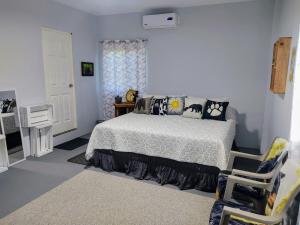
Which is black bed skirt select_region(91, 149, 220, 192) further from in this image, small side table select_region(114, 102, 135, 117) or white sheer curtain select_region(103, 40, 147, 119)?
white sheer curtain select_region(103, 40, 147, 119)

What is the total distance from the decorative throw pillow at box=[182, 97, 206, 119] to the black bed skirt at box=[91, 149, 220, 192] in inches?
45.5

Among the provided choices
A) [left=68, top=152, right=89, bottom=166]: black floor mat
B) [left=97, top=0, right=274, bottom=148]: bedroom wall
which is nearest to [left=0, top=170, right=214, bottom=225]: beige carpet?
[left=68, top=152, right=89, bottom=166]: black floor mat

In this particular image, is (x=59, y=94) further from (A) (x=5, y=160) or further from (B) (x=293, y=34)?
(B) (x=293, y=34)

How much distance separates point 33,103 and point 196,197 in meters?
2.96

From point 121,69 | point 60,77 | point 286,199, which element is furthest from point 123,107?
point 286,199

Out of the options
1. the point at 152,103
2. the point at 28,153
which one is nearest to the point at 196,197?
the point at 152,103

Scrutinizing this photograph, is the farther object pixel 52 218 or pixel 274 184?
pixel 52 218

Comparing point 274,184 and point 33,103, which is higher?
point 33,103

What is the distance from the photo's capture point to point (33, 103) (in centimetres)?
372

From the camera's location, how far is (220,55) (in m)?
4.17

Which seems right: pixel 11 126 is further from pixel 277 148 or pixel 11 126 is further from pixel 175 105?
pixel 277 148

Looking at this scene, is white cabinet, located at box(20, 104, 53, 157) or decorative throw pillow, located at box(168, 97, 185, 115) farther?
decorative throw pillow, located at box(168, 97, 185, 115)

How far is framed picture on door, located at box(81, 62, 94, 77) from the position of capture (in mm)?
4752

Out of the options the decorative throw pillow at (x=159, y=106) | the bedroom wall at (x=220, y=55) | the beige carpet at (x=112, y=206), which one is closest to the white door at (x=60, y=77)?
the bedroom wall at (x=220, y=55)
